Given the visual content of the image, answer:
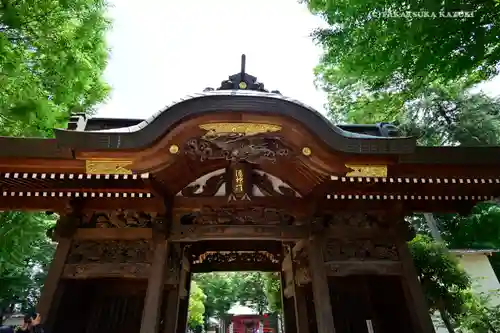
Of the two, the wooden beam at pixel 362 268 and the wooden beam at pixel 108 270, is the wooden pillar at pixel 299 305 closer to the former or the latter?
the wooden beam at pixel 362 268

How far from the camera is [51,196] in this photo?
4883mm

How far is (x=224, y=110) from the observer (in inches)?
155

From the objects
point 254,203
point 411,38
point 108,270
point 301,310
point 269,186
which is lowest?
point 301,310

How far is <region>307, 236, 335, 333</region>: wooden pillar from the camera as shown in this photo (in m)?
4.46

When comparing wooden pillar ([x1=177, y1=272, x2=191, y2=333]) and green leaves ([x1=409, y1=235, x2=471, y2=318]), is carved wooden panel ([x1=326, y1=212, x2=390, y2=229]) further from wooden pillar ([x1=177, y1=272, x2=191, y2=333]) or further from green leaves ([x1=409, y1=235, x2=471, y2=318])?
wooden pillar ([x1=177, y1=272, x2=191, y2=333])

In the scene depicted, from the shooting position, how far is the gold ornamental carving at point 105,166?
4.17 meters

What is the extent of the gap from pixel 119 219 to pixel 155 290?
1.42 m

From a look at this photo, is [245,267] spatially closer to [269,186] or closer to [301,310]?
[301,310]

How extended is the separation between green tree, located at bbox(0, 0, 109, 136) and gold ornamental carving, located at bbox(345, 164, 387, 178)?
19.7 feet

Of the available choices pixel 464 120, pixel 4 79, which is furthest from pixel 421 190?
pixel 464 120

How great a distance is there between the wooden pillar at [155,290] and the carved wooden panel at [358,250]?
261 centimetres

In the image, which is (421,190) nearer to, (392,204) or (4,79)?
(392,204)

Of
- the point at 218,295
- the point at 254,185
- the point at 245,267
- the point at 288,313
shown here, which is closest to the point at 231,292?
the point at 218,295

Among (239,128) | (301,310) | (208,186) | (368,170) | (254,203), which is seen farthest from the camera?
(301,310)
